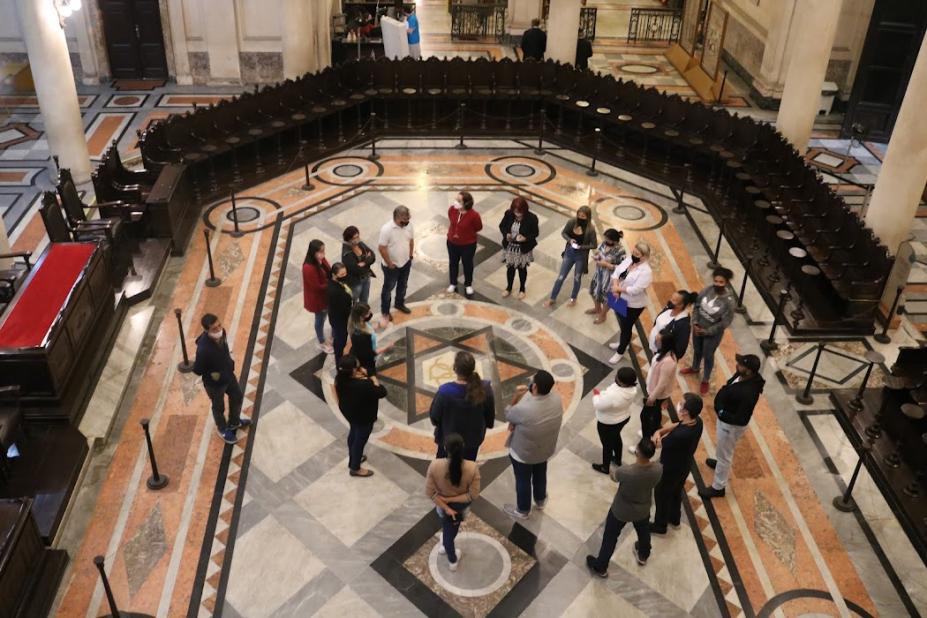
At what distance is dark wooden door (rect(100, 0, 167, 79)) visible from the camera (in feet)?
50.1

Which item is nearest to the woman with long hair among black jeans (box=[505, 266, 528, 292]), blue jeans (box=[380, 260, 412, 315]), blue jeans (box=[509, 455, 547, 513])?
blue jeans (box=[509, 455, 547, 513])

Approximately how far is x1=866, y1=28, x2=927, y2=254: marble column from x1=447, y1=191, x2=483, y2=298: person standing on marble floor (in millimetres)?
Answer: 4379

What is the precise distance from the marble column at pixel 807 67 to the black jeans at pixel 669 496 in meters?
6.62

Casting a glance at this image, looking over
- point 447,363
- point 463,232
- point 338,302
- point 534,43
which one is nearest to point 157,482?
point 338,302

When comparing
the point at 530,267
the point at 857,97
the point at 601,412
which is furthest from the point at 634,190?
the point at 601,412

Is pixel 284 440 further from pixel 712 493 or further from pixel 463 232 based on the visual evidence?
pixel 712 493

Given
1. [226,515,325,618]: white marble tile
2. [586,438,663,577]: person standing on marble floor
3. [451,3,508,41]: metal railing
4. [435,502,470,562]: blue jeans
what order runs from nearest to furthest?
[586,438,663,577]: person standing on marble floor, [435,502,470,562]: blue jeans, [226,515,325,618]: white marble tile, [451,3,508,41]: metal railing

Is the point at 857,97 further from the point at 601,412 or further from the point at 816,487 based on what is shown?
the point at 601,412

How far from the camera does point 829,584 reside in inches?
238

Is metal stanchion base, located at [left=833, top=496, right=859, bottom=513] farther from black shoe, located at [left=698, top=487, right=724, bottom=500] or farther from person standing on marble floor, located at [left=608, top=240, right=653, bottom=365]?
person standing on marble floor, located at [left=608, top=240, right=653, bottom=365]

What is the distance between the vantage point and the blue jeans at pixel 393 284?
8.36 meters

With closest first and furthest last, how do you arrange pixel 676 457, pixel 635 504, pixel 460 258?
pixel 635 504
pixel 676 457
pixel 460 258

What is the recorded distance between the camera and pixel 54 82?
10.9 m

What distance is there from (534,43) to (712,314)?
8.91 metres
